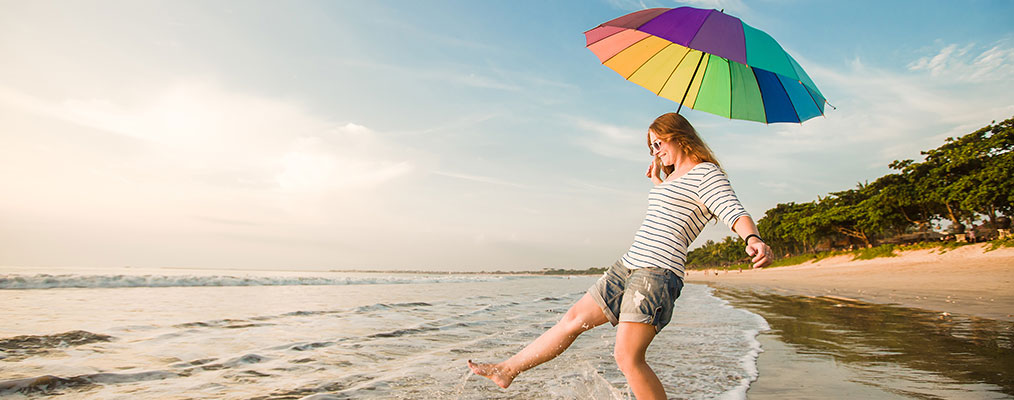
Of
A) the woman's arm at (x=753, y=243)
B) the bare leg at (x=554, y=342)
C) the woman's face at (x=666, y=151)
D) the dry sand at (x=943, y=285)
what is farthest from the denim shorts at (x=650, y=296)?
the dry sand at (x=943, y=285)

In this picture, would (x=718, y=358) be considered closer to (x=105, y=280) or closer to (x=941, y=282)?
(x=941, y=282)

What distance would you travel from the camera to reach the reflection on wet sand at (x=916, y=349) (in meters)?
3.22

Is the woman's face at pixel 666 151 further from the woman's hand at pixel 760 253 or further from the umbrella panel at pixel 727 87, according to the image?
the umbrella panel at pixel 727 87

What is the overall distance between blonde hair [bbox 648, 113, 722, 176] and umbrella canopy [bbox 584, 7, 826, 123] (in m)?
0.51

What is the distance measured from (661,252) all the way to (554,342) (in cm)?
75

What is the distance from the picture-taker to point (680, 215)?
7.09 ft

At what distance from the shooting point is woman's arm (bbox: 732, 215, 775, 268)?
5.99 ft

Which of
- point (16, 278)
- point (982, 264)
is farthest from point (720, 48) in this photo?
point (982, 264)

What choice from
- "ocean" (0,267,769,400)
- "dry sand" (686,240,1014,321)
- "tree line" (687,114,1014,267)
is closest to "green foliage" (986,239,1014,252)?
"dry sand" (686,240,1014,321)

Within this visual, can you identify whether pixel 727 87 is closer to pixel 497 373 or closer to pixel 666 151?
pixel 666 151

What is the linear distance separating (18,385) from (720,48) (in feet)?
18.1

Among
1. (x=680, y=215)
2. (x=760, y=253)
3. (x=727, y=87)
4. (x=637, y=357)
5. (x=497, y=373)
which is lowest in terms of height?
(x=497, y=373)

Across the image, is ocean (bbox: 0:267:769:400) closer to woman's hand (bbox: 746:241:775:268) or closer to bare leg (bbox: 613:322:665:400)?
bare leg (bbox: 613:322:665:400)

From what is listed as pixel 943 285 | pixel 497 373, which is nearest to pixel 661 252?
pixel 497 373
